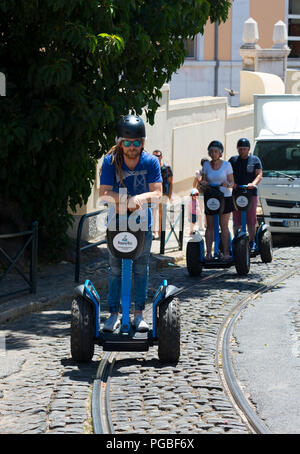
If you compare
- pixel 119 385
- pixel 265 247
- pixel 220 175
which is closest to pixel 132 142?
pixel 119 385

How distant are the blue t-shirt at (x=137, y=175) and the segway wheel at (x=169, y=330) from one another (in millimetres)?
712

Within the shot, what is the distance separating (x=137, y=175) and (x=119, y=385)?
1.75 m

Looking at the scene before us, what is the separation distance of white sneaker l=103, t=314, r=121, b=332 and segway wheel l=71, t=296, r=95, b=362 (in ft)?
0.67

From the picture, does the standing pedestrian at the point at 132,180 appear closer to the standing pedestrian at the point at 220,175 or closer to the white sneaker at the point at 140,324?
the white sneaker at the point at 140,324

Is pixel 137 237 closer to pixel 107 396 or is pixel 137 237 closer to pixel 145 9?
pixel 107 396

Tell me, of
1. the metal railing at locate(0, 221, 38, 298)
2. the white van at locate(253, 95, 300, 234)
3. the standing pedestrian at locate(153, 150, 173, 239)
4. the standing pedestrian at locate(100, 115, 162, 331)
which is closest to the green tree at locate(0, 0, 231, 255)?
the metal railing at locate(0, 221, 38, 298)

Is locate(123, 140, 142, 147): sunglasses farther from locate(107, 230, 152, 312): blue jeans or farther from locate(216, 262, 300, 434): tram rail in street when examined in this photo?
locate(216, 262, 300, 434): tram rail in street

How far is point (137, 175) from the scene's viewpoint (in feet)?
26.7

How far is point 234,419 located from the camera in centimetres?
658

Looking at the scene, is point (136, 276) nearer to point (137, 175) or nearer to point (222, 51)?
point (137, 175)

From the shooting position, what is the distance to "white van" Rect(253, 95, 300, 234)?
18078 mm

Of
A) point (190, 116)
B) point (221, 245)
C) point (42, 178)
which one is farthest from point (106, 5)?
point (190, 116)
